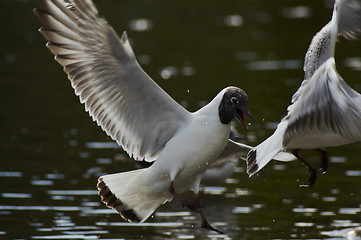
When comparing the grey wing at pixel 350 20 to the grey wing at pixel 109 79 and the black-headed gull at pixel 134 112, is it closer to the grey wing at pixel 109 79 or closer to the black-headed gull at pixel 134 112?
the black-headed gull at pixel 134 112

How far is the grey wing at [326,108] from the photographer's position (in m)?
6.80

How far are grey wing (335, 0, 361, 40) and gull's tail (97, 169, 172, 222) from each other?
3091 mm

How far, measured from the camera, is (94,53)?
795cm

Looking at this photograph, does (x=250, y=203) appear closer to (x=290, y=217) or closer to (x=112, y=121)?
(x=290, y=217)

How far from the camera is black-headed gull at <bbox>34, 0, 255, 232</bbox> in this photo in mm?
7746

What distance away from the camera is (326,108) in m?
6.89

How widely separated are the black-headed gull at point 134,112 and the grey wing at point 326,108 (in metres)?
0.69

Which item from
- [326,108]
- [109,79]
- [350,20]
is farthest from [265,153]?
[350,20]

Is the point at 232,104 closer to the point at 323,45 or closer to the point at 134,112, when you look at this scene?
the point at 134,112

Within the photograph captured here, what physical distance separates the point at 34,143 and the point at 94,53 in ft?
14.2

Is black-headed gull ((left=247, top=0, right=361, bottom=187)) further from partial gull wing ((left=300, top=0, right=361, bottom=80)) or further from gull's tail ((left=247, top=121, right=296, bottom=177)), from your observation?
partial gull wing ((left=300, top=0, right=361, bottom=80))

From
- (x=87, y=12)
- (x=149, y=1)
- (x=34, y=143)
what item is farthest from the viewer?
(x=149, y=1)

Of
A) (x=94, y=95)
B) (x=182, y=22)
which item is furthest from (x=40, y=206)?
(x=182, y=22)

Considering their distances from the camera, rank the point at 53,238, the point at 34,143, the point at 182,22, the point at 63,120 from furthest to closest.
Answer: the point at 182,22 < the point at 63,120 < the point at 34,143 < the point at 53,238
